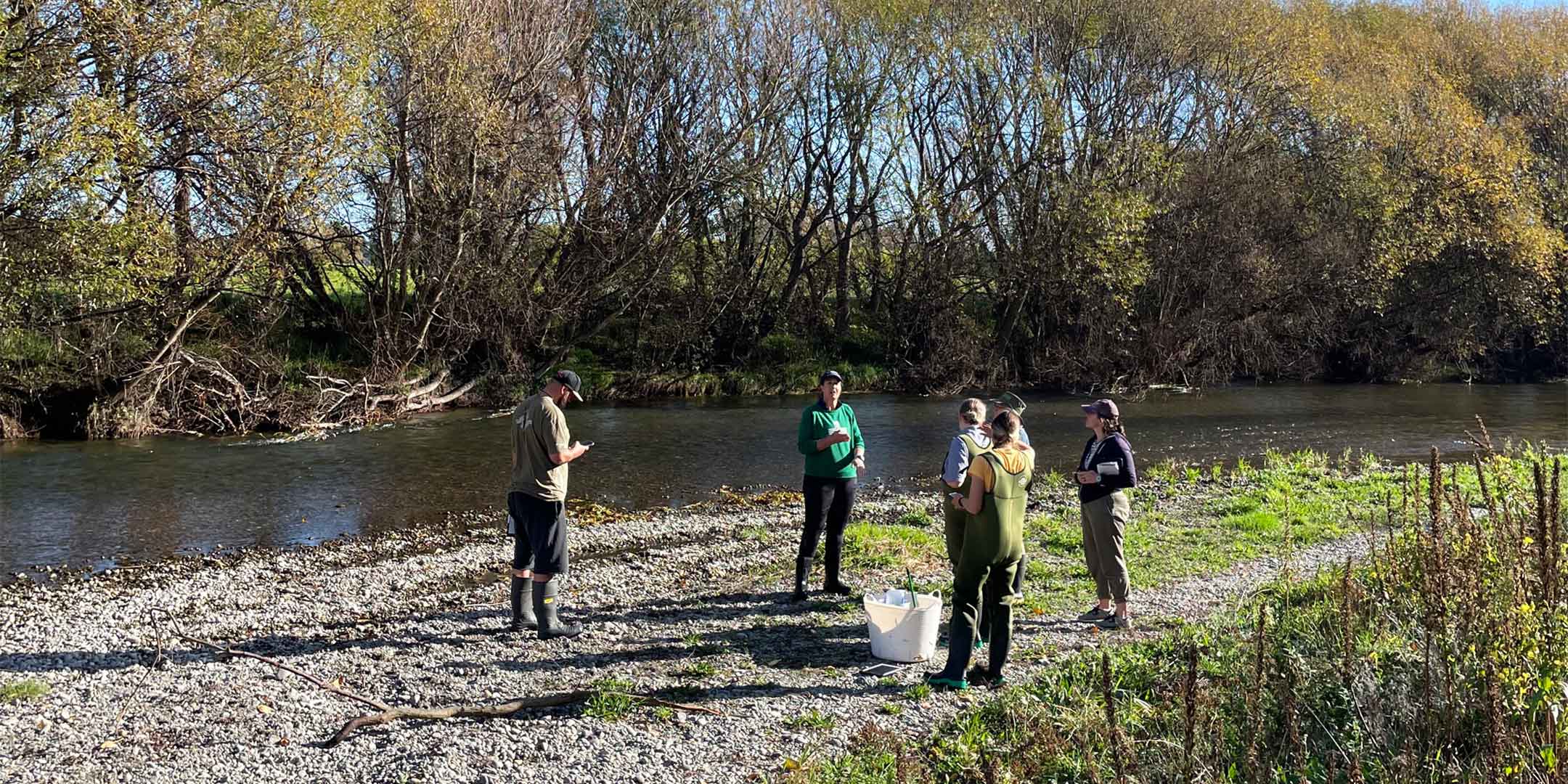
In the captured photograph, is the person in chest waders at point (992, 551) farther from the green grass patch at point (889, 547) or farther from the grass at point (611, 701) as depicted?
the green grass patch at point (889, 547)

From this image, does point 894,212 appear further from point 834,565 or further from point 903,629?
point 903,629

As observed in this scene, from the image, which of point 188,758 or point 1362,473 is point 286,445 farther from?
point 1362,473

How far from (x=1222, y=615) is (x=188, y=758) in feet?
24.2

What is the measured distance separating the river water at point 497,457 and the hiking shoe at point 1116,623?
871 cm

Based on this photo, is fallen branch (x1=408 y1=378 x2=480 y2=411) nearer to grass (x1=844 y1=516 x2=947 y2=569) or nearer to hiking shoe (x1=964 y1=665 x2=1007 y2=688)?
grass (x1=844 y1=516 x2=947 y2=569)

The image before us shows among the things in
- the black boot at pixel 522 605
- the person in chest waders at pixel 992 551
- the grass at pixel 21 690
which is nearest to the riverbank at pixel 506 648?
the grass at pixel 21 690

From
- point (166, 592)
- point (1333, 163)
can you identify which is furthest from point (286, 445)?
point (1333, 163)

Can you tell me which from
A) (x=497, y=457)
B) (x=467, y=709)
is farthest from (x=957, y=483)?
(x=497, y=457)

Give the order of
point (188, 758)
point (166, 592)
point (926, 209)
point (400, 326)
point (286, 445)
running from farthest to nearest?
1. point (926, 209)
2. point (400, 326)
3. point (286, 445)
4. point (166, 592)
5. point (188, 758)

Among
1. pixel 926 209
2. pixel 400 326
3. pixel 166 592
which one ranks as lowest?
pixel 166 592

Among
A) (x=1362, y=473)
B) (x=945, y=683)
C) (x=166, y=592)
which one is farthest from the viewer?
(x=1362, y=473)

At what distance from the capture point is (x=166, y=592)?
10.7m

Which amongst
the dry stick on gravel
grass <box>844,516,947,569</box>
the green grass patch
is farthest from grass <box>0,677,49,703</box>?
the green grass patch

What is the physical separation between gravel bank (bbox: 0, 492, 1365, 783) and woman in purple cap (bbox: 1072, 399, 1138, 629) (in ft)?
1.31
